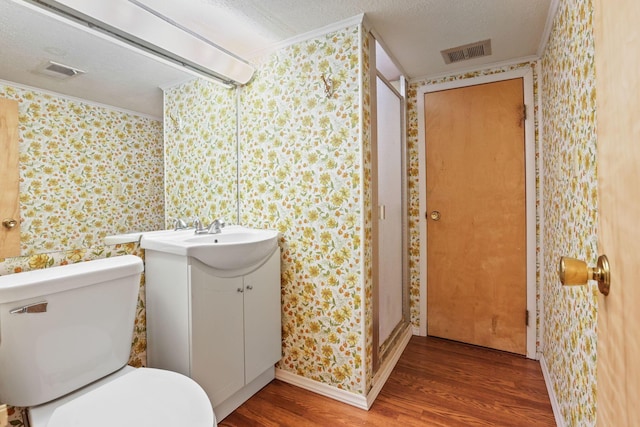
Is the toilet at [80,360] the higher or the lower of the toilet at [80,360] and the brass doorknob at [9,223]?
the lower

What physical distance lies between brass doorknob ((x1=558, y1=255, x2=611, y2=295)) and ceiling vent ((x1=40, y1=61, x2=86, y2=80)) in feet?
5.92

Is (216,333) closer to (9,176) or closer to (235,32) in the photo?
(9,176)

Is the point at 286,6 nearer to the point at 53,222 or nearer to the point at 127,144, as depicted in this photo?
the point at 127,144

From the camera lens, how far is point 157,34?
1442 millimetres

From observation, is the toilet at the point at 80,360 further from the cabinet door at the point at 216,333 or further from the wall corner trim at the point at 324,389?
the wall corner trim at the point at 324,389

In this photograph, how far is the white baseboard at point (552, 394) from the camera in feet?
4.83

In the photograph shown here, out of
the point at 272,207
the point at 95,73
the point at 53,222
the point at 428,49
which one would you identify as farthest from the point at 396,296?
the point at 95,73

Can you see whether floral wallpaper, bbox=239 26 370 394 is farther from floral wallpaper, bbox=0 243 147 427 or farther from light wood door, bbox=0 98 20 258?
Result: light wood door, bbox=0 98 20 258

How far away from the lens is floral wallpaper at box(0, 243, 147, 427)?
1.13 metres

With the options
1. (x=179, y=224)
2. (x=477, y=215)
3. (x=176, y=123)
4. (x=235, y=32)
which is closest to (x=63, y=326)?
(x=179, y=224)

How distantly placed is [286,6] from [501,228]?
6.64 feet

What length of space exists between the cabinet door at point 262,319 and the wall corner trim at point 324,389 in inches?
5.7

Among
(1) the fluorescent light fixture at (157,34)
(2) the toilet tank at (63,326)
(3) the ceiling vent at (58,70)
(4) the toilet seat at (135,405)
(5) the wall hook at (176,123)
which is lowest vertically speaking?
(4) the toilet seat at (135,405)

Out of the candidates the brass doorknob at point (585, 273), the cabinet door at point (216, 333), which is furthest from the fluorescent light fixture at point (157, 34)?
the brass doorknob at point (585, 273)
